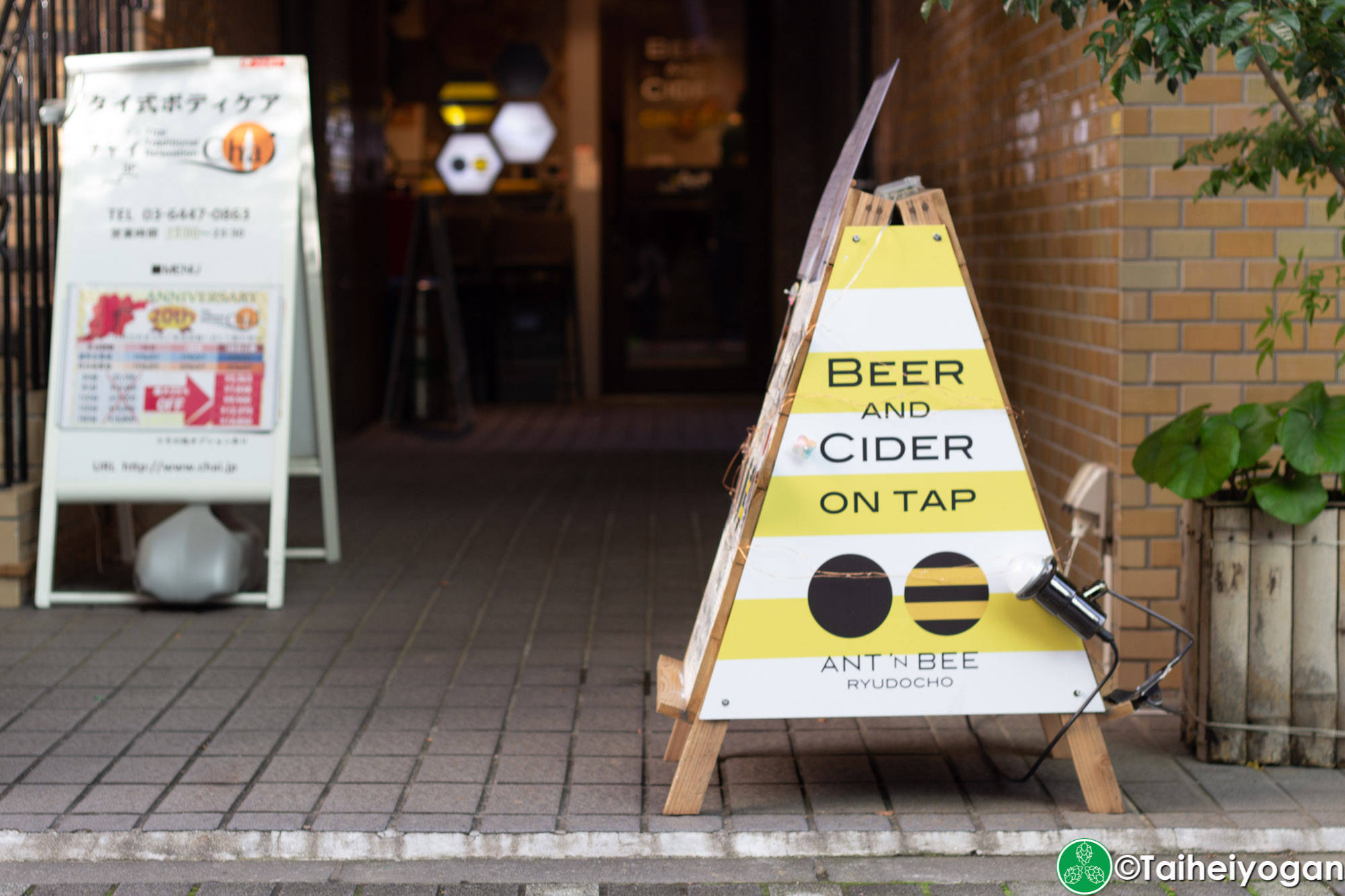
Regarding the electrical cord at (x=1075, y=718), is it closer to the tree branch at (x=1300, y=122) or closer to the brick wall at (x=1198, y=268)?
the brick wall at (x=1198, y=268)

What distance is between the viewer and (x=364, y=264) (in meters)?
10.6

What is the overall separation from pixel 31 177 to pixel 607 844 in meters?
3.60

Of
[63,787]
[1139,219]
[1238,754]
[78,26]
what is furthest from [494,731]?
[78,26]

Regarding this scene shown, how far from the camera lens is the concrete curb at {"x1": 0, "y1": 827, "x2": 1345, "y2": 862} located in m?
3.15

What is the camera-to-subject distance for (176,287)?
5242mm

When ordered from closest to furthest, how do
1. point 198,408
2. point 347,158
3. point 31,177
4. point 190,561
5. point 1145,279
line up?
point 1145,279, point 190,561, point 198,408, point 31,177, point 347,158

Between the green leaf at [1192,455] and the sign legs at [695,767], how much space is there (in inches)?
47.6

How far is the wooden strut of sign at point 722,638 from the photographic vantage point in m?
3.20

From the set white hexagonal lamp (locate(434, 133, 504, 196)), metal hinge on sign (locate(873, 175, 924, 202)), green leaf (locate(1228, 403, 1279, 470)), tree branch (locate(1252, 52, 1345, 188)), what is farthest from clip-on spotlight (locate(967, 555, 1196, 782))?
white hexagonal lamp (locate(434, 133, 504, 196))

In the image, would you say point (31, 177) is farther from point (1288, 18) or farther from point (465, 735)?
point (1288, 18)

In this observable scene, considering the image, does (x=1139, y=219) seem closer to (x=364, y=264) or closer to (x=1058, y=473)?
(x=1058, y=473)

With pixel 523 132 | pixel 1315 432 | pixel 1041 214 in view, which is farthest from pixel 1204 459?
pixel 523 132

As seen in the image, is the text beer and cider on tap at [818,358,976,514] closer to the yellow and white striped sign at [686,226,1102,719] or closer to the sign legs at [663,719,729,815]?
the yellow and white striped sign at [686,226,1102,719]

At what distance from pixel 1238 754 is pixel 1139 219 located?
144 centimetres
